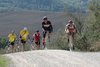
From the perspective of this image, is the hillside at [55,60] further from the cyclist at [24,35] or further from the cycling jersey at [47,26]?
the cyclist at [24,35]

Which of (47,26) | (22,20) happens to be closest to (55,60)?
(47,26)

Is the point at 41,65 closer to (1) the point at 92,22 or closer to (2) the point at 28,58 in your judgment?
(2) the point at 28,58

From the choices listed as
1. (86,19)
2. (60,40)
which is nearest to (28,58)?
(60,40)

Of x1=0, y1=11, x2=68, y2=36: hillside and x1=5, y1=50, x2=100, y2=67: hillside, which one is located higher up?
x1=5, y1=50, x2=100, y2=67: hillside

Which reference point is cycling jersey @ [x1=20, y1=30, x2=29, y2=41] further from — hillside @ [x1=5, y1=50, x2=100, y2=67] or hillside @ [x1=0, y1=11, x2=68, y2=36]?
hillside @ [x1=0, y1=11, x2=68, y2=36]

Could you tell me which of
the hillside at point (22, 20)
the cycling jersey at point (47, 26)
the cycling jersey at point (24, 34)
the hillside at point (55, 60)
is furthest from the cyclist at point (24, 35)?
the hillside at point (22, 20)

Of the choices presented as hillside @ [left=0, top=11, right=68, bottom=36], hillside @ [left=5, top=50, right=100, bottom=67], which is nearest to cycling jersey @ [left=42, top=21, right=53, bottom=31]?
hillside @ [left=5, top=50, right=100, bottom=67]

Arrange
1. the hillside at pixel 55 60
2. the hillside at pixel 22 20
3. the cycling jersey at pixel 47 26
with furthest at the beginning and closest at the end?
the hillside at pixel 22 20
the cycling jersey at pixel 47 26
the hillside at pixel 55 60

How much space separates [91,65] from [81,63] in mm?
599

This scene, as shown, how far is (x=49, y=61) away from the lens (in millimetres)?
18625

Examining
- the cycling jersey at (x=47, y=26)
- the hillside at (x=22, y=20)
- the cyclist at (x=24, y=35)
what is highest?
the cycling jersey at (x=47, y=26)

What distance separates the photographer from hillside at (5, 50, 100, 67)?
17.6m

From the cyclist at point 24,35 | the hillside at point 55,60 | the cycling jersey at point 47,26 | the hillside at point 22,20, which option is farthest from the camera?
the hillside at point 22,20

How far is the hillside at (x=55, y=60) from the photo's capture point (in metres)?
17.6
